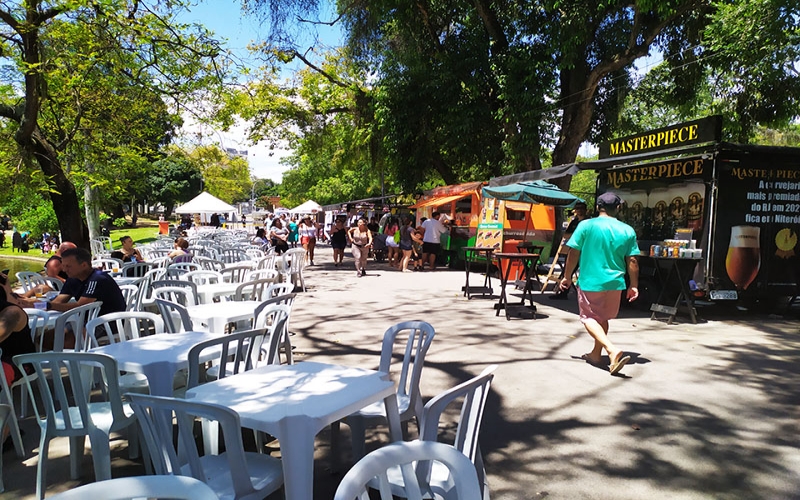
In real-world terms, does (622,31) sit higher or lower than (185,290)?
higher

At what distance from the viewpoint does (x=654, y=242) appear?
9.56 metres

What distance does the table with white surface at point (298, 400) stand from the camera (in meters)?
2.24

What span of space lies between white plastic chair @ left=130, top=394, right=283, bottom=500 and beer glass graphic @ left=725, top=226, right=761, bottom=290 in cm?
788

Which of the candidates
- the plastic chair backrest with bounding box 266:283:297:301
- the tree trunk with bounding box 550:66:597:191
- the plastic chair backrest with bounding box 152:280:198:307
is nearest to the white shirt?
the tree trunk with bounding box 550:66:597:191

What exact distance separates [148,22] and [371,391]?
8096mm

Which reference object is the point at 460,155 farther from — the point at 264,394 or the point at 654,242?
the point at 264,394

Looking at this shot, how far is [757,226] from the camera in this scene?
8164 millimetres

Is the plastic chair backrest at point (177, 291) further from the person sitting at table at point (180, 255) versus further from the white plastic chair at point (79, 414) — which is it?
the person sitting at table at point (180, 255)

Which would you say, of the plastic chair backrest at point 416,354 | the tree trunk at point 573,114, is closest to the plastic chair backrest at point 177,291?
the plastic chair backrest at point 416,354

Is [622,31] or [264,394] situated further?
[622,31]

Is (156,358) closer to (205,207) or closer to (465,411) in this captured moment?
(465,411)

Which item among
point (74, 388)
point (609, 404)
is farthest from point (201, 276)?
point (609, 404)

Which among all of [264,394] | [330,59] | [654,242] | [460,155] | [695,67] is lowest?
[264,394]

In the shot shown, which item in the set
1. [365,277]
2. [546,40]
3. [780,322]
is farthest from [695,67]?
[365,277]
